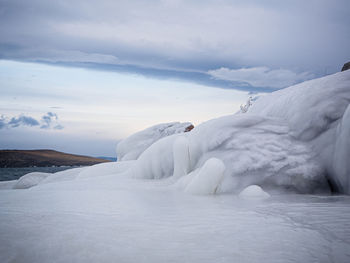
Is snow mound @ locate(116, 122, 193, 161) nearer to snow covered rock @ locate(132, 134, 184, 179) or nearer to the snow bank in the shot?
snow covered rock @ locate(132, 134, 184, 179)

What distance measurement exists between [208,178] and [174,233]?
2.02 meters

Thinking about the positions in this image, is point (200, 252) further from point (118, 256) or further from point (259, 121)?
point (259, 121)

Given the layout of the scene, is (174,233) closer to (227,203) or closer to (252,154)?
(227,203)

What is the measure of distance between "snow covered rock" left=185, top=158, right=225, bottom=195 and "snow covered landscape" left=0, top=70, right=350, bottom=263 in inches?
0.5

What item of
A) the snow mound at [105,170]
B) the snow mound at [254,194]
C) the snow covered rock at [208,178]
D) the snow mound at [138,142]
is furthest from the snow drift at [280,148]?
the snow mound at [138,142]

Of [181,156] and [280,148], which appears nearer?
[280,148]

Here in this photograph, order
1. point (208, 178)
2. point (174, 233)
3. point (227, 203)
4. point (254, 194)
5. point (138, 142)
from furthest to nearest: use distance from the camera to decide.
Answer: point (138, 142)
point (208, 178)
point (254, 194)
point (227, 203)
point (174, 233)

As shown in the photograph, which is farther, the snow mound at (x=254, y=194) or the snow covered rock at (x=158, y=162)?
the snow covered rock at (x=158, y=162)

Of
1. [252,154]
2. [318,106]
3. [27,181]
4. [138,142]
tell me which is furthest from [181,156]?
[138,142]

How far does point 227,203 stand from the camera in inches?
119

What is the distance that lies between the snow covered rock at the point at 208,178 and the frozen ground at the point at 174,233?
1.03 m

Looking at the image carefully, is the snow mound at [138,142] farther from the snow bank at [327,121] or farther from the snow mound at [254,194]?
the snow mound at [254,194]

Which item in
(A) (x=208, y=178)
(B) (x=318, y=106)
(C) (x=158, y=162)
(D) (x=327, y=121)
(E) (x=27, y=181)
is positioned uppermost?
(B) (x=318, y=106)

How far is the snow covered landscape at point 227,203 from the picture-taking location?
1.48m
